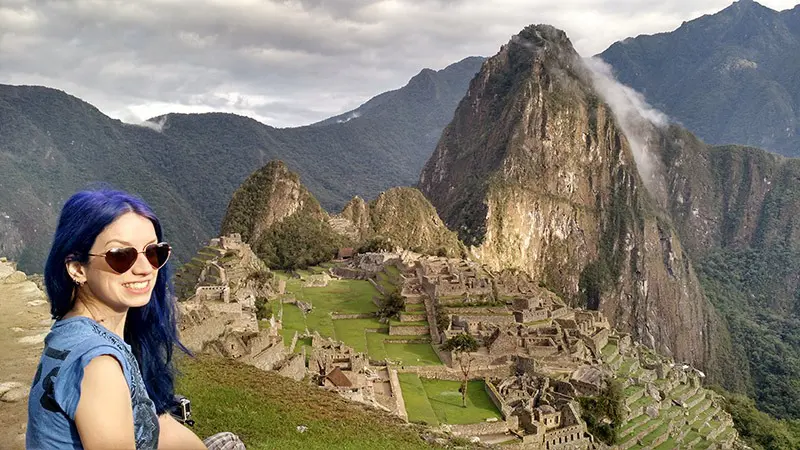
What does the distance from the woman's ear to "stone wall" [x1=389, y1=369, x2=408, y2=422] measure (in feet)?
62.9

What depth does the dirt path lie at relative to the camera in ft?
30.2

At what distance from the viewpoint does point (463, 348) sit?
3105 cm

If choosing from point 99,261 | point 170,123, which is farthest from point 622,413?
point 170,123

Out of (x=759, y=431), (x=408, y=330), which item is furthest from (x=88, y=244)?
(x=759, y=431)

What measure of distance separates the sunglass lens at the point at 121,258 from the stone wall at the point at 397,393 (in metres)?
19.1

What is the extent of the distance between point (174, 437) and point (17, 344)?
37.1 ft

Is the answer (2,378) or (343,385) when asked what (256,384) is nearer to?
(2,378)

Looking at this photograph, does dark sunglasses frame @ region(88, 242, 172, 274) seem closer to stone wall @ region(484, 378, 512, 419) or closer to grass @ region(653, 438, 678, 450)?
stone wall @ region(484, 378, 512, 419)

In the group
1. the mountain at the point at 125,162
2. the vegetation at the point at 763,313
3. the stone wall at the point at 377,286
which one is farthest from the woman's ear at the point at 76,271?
the vegetation at the point at 763,313

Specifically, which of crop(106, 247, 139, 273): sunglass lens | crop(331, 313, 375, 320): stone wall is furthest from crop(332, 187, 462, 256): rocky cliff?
crop(106, 247, 139, 273): sunglass lens

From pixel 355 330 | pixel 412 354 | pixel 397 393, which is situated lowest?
pixel 412 354

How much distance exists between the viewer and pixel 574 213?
140m

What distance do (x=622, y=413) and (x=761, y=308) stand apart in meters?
157

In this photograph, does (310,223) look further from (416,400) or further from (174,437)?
(174,437)
